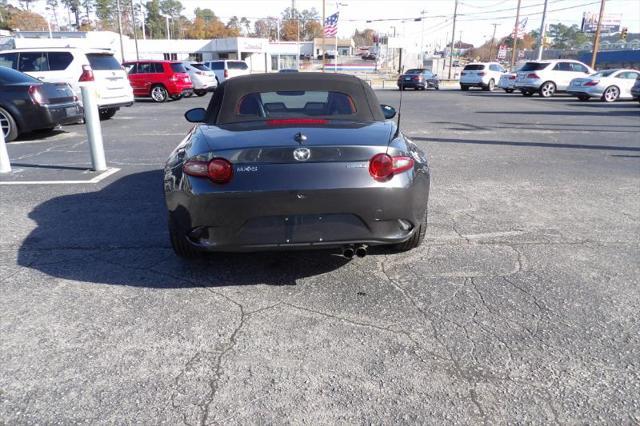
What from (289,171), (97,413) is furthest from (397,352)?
(97,413)

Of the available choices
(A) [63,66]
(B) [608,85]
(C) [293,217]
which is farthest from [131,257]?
(B) [608,85]

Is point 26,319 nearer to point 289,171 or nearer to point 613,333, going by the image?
point 289,171

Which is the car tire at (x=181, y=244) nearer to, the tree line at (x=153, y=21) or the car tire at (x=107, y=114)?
the car tire at (x=107, y=114)

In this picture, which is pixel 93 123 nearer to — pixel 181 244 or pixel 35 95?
pixel 35 95

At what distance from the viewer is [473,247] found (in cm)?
424

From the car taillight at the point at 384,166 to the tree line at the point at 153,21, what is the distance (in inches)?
4021

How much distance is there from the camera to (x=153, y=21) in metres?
124

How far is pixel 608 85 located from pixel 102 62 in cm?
1931

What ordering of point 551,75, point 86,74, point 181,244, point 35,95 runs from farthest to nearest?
point 551,75, point 86,74, point 35,95, point 181,244

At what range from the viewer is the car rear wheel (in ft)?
67.1

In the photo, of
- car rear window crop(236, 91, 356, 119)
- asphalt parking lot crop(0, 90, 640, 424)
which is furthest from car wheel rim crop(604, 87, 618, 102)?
car rear window crop(236, 91, 356, 119)

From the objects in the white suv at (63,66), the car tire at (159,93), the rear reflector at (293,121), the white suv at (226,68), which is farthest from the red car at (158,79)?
the rear reflector at (293,121)

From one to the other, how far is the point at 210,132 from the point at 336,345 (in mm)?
1779

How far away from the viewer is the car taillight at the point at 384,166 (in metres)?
3.12
